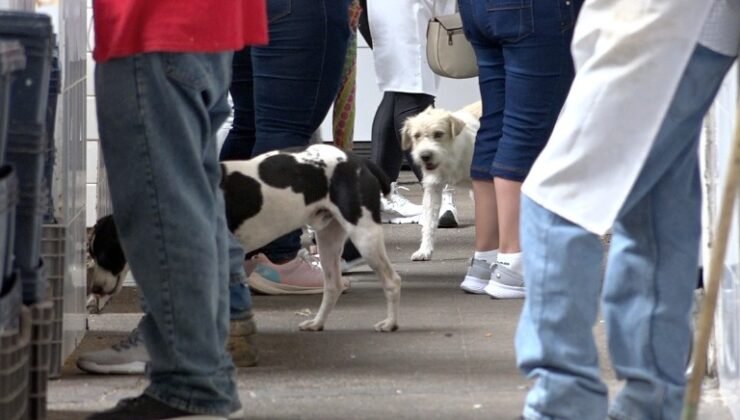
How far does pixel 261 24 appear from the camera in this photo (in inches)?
142

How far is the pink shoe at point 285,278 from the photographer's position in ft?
19.0

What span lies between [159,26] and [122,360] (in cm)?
139

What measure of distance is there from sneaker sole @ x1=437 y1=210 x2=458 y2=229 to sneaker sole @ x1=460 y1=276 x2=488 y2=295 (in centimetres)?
223

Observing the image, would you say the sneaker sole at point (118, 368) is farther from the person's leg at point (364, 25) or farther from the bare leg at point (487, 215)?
the person's leg at point (364, 25)

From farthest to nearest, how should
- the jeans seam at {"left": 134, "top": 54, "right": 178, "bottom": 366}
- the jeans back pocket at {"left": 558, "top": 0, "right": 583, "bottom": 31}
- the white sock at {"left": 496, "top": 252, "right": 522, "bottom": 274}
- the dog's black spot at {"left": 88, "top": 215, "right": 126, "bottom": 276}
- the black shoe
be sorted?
the white sock at {"left": 496, "top": 252, "right": 522, "bottom": 274} → the jeans back pocket at {"left": 558, "top": 0, "right": 583, "bottom": 31} → the dog's black spot at {"left": 88, "top": 215, "right": 126, "bottom": 276} → the black shoe → the jeans seam at {"left": 134, "top": 54, "right": 178, "bottom": 366}

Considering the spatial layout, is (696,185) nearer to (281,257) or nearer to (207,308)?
(207,308)

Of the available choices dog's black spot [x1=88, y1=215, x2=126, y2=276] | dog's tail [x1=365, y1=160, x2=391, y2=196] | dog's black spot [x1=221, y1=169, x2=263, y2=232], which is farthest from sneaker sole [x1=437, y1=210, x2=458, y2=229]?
dog's black spot [x1=88, y1=215, x2=126, y2=276]

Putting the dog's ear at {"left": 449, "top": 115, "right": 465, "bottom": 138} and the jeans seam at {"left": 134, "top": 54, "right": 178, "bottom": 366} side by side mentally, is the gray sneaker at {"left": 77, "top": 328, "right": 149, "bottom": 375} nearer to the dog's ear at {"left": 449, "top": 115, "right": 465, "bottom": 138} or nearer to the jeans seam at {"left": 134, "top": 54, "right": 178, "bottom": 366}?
the jeans seam at {"left": 134, "top": 54, "right": 178, "bottom": 366}

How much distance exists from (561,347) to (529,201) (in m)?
0.31

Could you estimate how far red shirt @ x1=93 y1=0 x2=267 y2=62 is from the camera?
10.4 ft

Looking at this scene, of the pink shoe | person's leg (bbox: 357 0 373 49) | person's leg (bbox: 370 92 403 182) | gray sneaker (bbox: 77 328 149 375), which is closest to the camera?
gray sneaker (bbox: 77 328 149 375)

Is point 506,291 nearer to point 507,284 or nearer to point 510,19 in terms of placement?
point 507,284

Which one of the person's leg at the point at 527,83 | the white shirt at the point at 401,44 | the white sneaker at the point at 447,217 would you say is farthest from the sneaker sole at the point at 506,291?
the white sneaker at the point at 447,217

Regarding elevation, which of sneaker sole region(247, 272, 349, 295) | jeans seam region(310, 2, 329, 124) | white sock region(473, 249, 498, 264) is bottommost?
sneaker sole region(247, 272, 349, 295)
